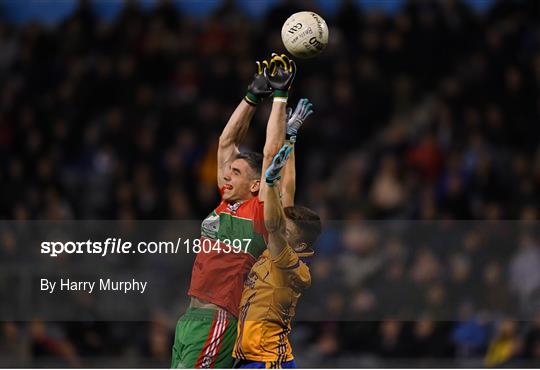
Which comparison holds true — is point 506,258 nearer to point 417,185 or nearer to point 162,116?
point 417,185

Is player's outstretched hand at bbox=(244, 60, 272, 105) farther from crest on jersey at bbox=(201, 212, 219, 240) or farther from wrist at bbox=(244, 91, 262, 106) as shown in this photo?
crest on jersey at bbox=(201, 212, 219, 240)

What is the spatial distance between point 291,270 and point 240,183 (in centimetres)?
75

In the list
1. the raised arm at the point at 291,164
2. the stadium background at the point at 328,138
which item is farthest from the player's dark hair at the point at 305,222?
the stadium background at the point at 328,138

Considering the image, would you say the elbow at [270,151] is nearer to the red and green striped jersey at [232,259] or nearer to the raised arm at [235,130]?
the red and green striped jersey at [232,259]

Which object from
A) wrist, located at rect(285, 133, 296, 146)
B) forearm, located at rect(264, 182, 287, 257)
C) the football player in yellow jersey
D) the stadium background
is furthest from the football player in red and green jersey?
the stadium background

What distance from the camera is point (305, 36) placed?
8766mm

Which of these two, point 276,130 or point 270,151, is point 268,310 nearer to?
point 270,151

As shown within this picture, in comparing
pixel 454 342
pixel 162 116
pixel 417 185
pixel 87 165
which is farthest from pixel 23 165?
pixel 454 342

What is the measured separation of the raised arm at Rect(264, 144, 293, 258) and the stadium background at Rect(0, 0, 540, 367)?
375 centimetres

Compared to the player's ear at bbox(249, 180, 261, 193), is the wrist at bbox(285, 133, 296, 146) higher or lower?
higher

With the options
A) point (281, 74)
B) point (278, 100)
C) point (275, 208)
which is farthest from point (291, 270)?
point (281, 74)

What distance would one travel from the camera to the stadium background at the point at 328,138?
12.3 metres

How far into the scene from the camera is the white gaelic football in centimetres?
877

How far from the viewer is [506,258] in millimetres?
12516
